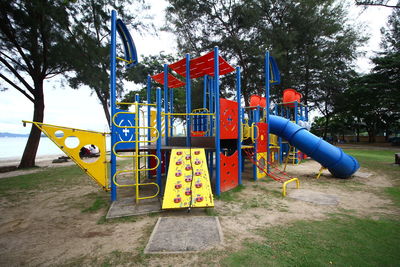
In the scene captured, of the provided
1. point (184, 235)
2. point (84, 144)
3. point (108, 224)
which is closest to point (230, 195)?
point (184, 235)

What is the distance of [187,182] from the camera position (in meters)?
4.46

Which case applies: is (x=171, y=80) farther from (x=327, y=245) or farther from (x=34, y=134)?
(x=34, y=134)

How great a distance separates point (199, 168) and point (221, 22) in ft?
54.2

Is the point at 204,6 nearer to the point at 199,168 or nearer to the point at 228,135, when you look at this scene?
the point at 228,135

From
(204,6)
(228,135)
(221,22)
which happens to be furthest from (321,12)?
(228,135)

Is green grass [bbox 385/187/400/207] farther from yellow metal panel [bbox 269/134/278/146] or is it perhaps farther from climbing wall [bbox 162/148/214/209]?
yellow metal panel [bbox 269/134/278/146]

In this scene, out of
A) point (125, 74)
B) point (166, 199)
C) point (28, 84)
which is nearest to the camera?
point (166, 199)

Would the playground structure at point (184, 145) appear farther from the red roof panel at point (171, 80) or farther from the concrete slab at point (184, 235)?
the concrete slab at point (184, 235)

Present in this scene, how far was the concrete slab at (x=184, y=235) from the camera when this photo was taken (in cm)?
276

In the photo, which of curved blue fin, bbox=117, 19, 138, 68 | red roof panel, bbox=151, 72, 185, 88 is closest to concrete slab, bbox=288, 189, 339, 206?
red roof panel, bbox=151, 72, 185, 88

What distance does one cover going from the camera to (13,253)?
2764mm

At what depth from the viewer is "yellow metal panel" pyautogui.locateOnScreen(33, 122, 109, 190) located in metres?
4.37

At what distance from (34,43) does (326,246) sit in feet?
45.4

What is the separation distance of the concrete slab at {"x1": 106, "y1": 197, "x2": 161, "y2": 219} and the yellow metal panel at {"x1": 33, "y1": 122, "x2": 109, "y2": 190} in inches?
30.2
